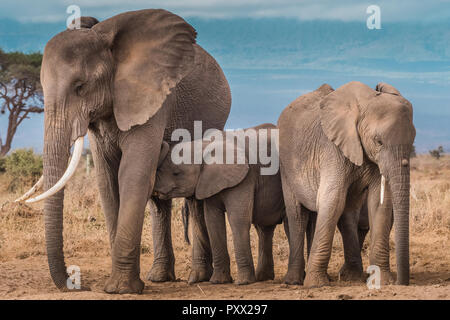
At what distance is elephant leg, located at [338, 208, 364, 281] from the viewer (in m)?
8.63

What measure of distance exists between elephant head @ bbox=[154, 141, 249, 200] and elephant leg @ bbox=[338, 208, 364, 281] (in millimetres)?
1225

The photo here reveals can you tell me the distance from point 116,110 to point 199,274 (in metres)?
2.34

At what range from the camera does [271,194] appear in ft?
28.8

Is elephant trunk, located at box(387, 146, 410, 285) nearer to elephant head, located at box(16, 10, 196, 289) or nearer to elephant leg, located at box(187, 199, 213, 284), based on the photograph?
elephant head, located at box(16, 10, 196, 289)

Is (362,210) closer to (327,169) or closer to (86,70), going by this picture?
(327,169)

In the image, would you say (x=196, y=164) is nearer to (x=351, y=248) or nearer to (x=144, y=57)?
(x=144, y=57)

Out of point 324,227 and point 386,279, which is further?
point 324,227

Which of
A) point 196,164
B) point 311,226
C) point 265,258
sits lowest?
point 265,258

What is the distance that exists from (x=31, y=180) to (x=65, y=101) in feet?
32.4

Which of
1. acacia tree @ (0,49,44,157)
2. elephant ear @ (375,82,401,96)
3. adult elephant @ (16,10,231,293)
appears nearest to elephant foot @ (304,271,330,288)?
adult elephant @ (16,10,231,293)

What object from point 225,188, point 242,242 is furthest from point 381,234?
point 225,188

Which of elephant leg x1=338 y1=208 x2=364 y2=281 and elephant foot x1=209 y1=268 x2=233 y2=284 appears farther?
elephant leg x1=338 y1=208 x2=364 y2=281

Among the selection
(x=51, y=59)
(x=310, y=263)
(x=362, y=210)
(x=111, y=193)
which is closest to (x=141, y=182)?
(x=111, y=193)

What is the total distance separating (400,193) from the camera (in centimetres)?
709
